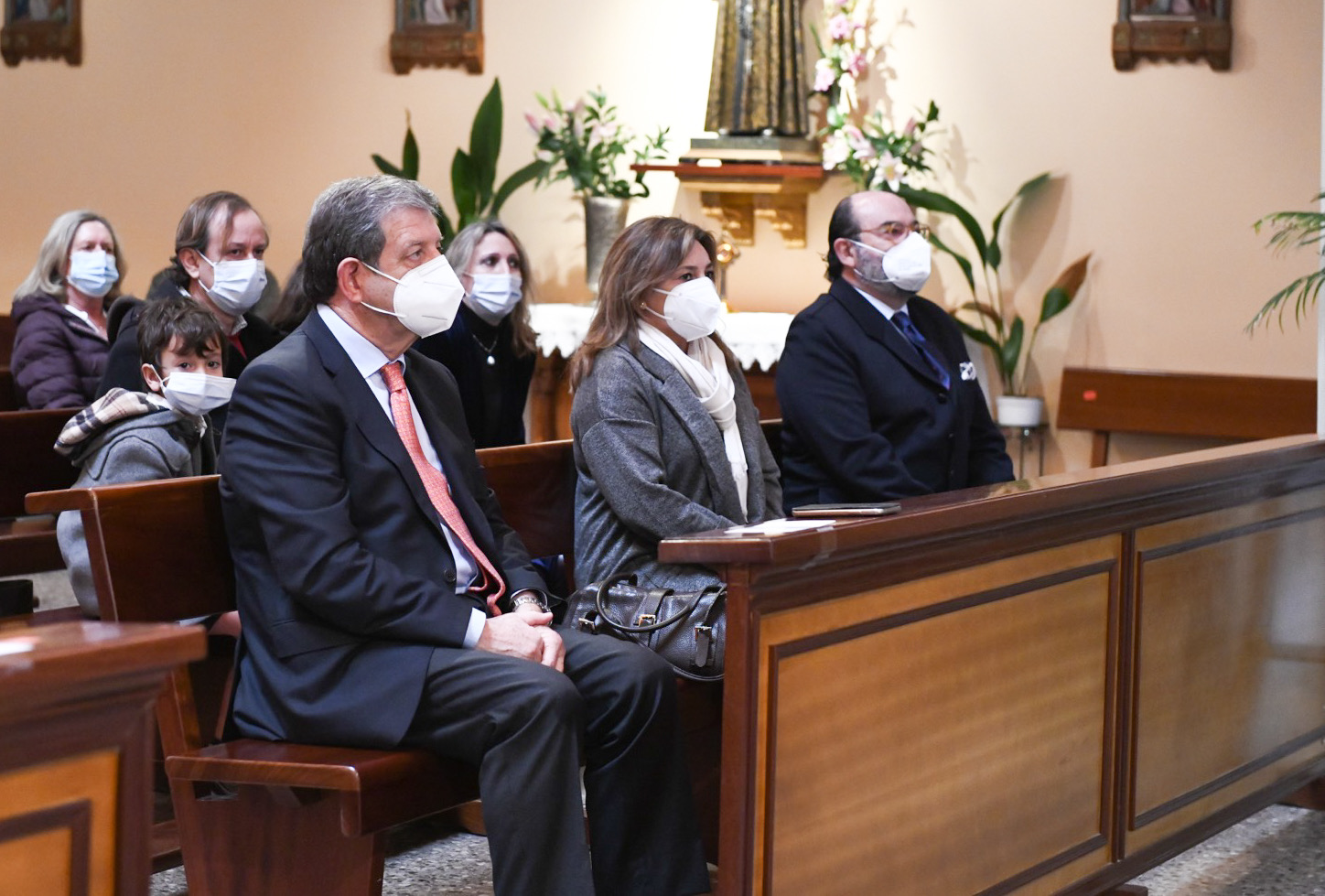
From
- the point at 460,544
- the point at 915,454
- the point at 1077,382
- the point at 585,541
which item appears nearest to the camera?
the point at 460,544

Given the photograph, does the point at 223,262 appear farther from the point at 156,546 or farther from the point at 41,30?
the point at 41,30

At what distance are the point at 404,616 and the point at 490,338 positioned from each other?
6.88 ft

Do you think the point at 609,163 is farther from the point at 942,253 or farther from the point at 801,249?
the point at 942,253

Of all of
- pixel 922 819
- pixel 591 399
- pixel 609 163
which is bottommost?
pixel 922 819

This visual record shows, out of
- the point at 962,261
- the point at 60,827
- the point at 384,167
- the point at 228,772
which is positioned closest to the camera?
the point at 60,827

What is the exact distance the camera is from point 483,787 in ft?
7.66

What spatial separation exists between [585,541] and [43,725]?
5.81ft

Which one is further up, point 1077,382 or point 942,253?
point 942,253

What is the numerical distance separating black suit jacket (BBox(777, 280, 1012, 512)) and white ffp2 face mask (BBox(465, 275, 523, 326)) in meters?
0.93

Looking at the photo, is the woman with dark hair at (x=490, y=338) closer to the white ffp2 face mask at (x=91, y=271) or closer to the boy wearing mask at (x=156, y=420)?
the boy wearing mask at (x=156, y=420)

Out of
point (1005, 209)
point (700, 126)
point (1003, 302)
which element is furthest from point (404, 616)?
point (700, 126)

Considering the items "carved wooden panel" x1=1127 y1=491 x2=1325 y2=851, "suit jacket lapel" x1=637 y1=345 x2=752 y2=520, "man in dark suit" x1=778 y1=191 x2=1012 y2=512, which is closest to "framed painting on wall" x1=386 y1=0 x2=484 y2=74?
"man in dark suit" x1=778 y1=191 x2=1012 y2=512

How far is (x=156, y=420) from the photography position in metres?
3.11

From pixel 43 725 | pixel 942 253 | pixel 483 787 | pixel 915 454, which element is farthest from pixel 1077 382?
pixel 43 725
